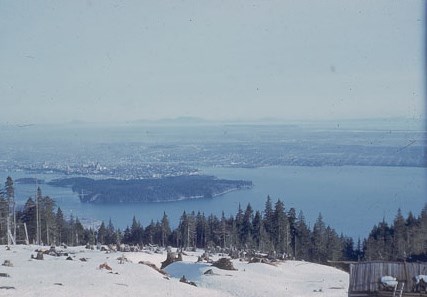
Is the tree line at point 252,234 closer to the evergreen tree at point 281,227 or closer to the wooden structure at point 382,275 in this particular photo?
the evergreen tree at point 281,227

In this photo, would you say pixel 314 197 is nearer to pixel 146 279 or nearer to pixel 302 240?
pixel 302 240

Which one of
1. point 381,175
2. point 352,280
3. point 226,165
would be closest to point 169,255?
point 352,280

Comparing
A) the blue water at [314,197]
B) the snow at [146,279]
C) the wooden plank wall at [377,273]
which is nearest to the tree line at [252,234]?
the blue water at [314,197]

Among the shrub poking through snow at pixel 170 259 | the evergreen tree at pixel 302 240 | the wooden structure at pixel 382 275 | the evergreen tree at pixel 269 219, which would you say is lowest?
the evergreen tree at pixel 302 240

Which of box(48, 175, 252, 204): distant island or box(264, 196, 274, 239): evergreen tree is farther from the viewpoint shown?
box(48, 175, 252, 204): distant island

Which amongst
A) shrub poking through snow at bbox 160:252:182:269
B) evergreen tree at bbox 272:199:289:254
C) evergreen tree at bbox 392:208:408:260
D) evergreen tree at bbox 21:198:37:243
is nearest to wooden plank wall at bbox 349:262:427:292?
shrub poking through snow at bbox 160:252:182:269

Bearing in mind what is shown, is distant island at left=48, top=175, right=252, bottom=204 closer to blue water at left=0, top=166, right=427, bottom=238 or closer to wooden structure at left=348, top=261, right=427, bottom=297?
blue water at left=0, top=166, right=427, bottom=238

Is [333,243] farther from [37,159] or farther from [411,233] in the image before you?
[37,159]
